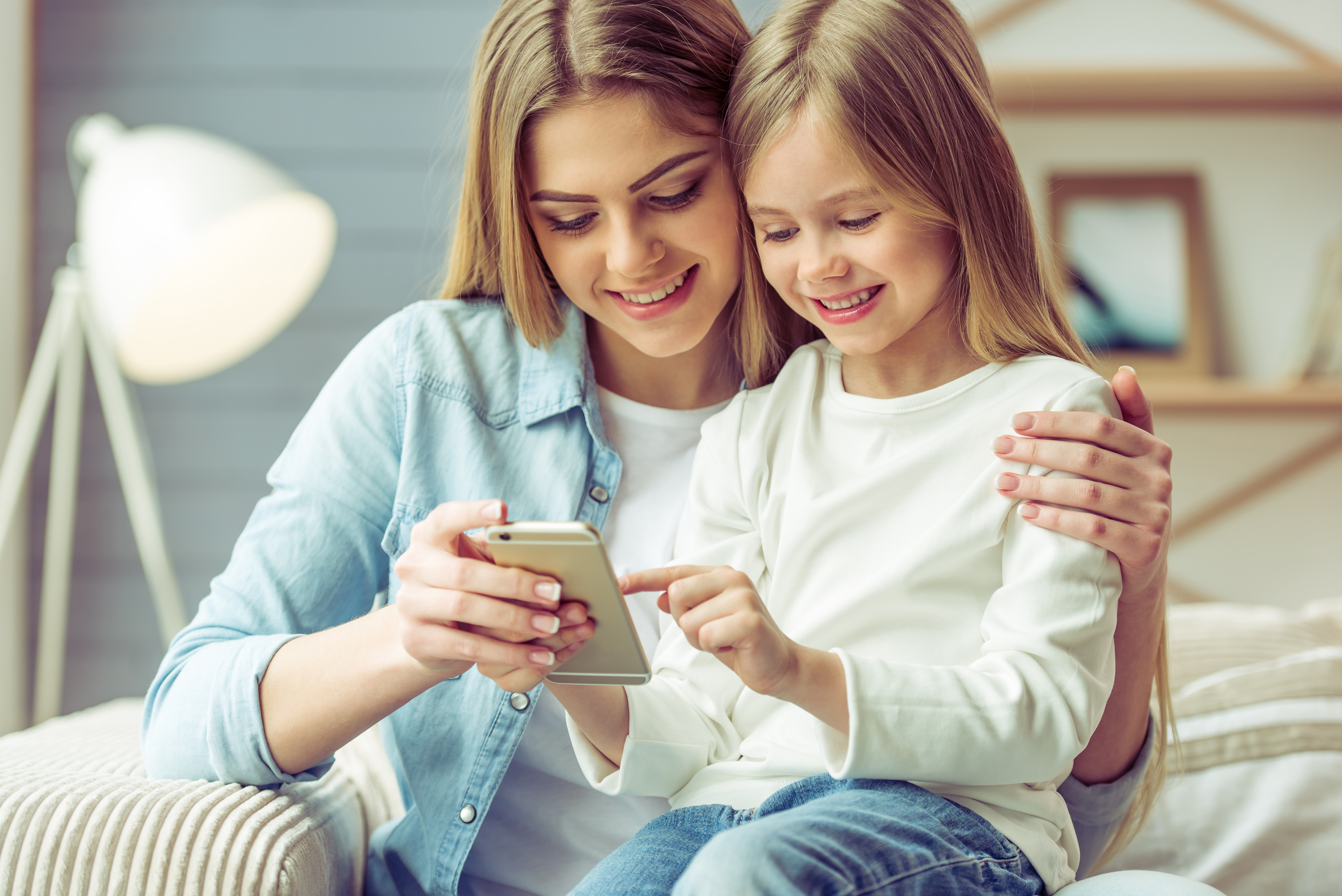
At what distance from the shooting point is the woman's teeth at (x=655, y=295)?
1.10 m

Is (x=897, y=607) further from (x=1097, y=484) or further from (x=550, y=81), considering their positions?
(x=550, y=81)

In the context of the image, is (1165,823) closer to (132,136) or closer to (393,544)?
(393,544)

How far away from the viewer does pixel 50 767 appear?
3.34 ft

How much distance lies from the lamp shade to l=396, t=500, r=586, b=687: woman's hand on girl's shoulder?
1.49 m

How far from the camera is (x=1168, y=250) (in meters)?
2.74

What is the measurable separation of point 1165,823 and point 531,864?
791mm

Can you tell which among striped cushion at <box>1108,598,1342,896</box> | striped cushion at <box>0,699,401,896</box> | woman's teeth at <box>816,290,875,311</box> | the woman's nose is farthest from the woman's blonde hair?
striped cushion at <box>1108,598,1342,896</box>

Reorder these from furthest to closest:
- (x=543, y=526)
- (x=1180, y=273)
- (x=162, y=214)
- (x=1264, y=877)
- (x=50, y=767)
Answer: (x=1180, y=273), (x=162, y=214), (x=1264, y=877), (x=50, y=767), (x=543, y=526)

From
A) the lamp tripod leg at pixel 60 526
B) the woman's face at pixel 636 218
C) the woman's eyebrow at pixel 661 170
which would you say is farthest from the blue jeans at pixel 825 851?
the lamp tripod leg at pixel 60 526

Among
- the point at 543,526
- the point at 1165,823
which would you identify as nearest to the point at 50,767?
the point at 543,526

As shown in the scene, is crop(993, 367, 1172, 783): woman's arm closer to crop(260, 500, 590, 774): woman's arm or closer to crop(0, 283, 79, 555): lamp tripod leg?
crop(260, 500, 590, 774): woman's arm

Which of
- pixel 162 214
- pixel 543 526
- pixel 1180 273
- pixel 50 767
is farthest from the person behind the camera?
pixel 1180 273

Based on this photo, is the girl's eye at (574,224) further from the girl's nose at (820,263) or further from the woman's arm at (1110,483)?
the woman's arm at (1110,483)

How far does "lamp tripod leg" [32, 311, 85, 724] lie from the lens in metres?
2.40
